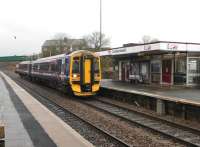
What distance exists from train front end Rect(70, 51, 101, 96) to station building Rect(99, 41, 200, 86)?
4037 mm

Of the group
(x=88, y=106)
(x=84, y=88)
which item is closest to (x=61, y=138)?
(x=88, y=106)

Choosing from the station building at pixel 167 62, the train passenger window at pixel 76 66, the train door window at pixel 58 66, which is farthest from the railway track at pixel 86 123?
the station building at pixel 167 62

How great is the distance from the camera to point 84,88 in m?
22.4

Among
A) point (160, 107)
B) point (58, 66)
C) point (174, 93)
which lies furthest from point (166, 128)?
point (58, 66)

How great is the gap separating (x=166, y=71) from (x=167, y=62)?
0.64 metres

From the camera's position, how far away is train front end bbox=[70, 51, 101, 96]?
22062 mm

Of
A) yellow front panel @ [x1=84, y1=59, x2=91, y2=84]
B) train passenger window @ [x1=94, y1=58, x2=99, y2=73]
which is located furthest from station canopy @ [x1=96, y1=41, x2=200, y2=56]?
yellow front panel @ [x1=84, y1=59, x2=91, y2=84]

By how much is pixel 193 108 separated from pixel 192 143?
14.5ft

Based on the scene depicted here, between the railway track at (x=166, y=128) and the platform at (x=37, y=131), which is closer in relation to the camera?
the platform at (x=37, y=131)

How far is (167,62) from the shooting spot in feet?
83.6

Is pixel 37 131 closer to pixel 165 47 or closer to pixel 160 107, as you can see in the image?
pixel 160 107

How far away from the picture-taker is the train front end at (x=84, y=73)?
72.4 feet

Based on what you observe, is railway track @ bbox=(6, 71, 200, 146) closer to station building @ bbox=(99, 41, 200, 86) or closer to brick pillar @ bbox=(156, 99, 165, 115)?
→ brick pillar @ bbox=(156, 99, 165, 115)

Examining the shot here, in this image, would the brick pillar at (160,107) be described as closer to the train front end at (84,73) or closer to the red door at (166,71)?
the train front end at (84,73)
